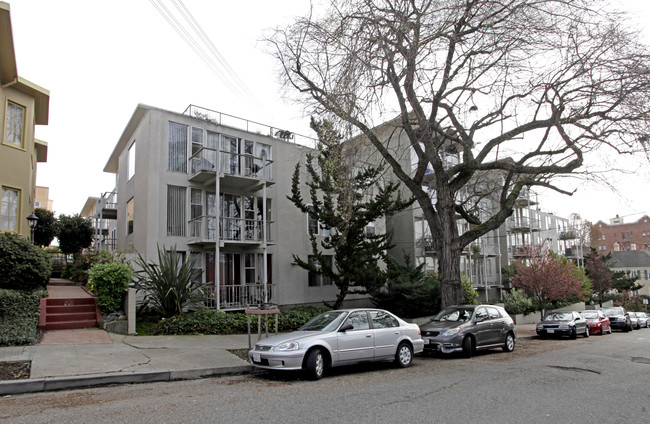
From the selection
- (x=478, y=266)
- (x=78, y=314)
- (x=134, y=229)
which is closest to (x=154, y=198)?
(x=134, y=229)

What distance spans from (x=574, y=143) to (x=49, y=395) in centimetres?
1452

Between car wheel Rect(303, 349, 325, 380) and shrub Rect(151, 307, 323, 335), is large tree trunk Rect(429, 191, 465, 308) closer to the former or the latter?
shrub Rect(151, 307, 323, 335)

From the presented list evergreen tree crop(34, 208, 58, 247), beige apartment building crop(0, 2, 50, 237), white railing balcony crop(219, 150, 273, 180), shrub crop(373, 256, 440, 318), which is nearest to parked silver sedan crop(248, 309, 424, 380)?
shrub crop(373, 256, 440, 318)

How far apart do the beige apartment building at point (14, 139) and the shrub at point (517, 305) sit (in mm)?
26025

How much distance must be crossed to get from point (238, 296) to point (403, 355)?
32.0 ft

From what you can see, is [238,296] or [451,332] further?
[238,296]

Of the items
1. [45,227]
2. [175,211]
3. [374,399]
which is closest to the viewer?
[374,399]

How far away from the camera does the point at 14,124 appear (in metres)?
16.0

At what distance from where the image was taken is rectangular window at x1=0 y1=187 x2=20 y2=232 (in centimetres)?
Result: 1542

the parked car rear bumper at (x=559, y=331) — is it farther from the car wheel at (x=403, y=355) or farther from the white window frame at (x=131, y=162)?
the white window frame at (x=131, y=162)

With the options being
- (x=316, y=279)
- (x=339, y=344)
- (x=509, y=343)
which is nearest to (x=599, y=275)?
(x=316, y=279)

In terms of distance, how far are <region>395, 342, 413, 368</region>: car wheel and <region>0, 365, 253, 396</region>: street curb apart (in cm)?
334

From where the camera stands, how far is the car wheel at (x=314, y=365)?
8.45 m

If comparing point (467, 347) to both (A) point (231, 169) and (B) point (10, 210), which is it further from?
(B) point (10, 210)
